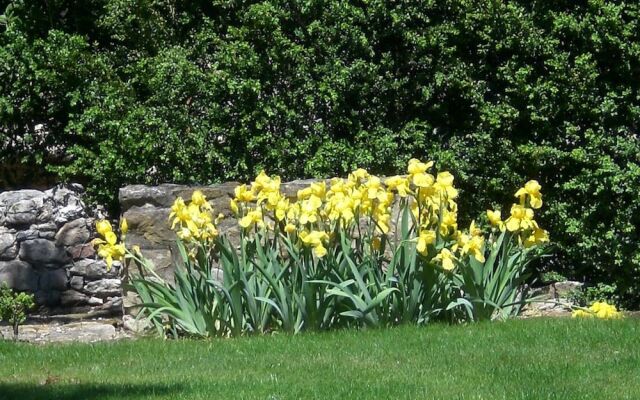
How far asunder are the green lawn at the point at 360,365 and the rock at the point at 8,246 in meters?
3.70

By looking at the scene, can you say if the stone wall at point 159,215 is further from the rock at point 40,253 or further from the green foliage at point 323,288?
the rock at point 40,253

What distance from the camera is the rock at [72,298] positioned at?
11.1 metres

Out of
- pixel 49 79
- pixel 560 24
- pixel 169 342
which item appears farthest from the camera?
pixel 49 79

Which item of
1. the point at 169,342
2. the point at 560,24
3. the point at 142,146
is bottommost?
the point at 169,342

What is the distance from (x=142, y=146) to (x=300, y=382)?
522 centimetres

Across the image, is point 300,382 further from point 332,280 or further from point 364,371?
point 332,280

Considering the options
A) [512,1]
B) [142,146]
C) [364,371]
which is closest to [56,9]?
[142,146]

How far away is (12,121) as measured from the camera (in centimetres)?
1164

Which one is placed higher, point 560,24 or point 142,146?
point 560,24

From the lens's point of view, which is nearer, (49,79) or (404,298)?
(404,298)

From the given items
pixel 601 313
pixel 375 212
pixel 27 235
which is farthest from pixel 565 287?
pixel 27 235

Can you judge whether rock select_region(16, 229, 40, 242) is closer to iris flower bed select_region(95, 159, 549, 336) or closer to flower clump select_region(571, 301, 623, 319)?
iris flower bed select_region(95, 159, 549, 336)

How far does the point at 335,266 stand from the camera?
25.7ft

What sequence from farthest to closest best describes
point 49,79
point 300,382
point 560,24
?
point 49,79 → point 560,24 → point 300,382
